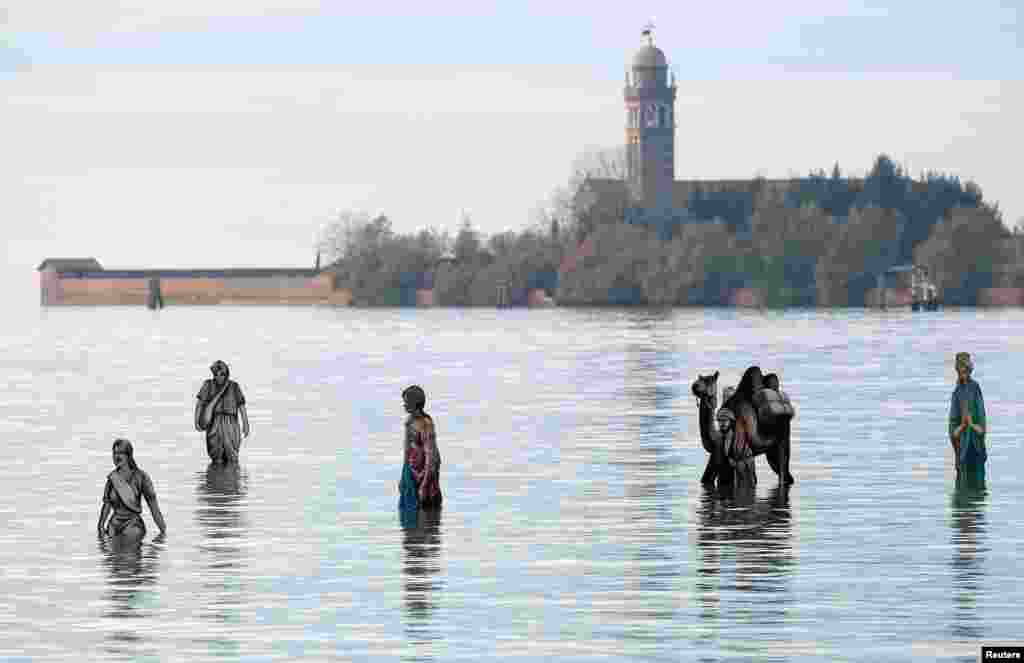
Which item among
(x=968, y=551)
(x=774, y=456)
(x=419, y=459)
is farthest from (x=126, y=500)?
(x=774, y=456)

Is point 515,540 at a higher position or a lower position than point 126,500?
lower

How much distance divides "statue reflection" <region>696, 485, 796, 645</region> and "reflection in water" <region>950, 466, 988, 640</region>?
1.30 metres

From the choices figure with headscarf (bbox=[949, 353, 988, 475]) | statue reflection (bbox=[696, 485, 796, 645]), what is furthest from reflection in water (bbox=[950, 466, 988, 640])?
statue reflection (bbox=[696, 485, 796, 645])

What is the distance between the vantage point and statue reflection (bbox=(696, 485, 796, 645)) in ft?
58.7

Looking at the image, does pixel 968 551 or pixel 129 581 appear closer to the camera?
pixel 129 581

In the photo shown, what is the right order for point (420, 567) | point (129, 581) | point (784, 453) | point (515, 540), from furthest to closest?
point (784, 453), point (515, 540), point (420, 567), point (129, 581)

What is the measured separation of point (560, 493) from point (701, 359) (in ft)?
169

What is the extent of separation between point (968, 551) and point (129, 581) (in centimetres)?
736

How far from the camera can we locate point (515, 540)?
75.3 ft

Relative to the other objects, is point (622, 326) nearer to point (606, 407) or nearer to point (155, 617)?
point (606, 407)

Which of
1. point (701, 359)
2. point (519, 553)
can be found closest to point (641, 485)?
point (519, 553)

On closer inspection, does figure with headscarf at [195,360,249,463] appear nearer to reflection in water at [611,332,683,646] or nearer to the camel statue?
reflection in water at [611,332,683,646]

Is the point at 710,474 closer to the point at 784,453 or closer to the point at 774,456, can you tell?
the point at 774,456

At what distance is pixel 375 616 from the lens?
1761 cm
